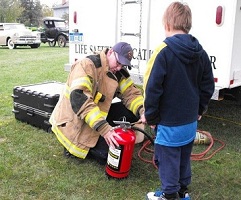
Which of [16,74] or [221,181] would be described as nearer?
[221,181]

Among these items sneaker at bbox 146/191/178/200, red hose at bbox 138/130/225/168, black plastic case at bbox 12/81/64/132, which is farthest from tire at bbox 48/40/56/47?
sneaker at bbox 146/191/178/200

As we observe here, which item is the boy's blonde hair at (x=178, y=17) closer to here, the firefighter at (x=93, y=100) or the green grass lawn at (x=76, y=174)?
the firefighter at (x=93, y=100)

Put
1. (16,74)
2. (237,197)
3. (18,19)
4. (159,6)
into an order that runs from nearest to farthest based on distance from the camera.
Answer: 1. (237,197)
2. (159,6)
3. (16,74)
4. (18,19)

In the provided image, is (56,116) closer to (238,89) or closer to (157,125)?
(157,125)

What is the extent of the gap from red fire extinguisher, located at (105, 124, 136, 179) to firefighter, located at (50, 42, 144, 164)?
0.07 m

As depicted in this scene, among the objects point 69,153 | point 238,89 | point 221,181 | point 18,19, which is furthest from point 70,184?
point 18,19

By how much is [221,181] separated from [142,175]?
2.54 ft

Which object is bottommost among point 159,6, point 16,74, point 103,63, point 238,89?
point 16,74

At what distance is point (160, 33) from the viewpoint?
4.92m

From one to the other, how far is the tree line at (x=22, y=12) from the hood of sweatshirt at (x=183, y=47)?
5493 cm

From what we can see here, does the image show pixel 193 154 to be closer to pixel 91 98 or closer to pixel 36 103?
pixel 91 98

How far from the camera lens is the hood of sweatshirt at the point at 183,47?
252 centimetres

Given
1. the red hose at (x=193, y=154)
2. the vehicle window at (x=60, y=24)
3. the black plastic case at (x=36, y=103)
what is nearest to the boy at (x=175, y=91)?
the red hose at (x=193, y=154)

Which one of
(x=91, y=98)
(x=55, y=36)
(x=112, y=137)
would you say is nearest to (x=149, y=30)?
(x=91, y=98)
